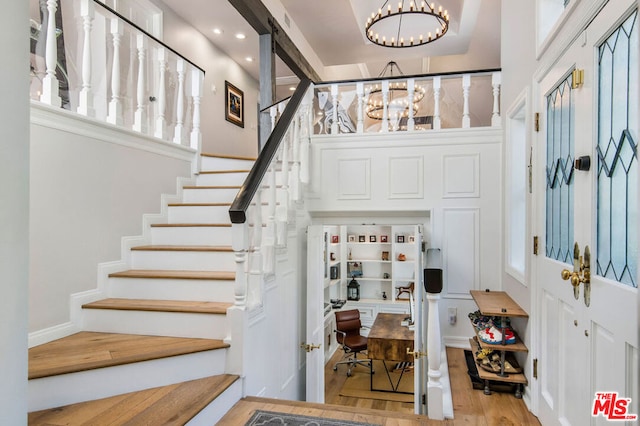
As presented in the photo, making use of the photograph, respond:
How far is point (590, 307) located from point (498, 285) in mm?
2180

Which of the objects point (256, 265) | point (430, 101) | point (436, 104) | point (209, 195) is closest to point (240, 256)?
point (256, 265)

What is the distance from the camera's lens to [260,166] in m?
2.49

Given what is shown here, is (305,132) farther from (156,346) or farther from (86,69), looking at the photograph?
(156,346)

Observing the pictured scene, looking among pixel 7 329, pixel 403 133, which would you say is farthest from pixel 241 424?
pixel 403 133

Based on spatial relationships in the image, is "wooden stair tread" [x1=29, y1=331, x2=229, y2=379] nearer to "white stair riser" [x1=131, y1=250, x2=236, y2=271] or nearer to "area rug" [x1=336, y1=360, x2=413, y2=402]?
"white stair riser" [x1=131, y1=250, x2=236, y2=271]

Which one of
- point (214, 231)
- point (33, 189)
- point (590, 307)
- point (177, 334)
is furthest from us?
point (214, 231)

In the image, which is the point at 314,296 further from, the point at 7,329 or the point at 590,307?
the point at 7,329

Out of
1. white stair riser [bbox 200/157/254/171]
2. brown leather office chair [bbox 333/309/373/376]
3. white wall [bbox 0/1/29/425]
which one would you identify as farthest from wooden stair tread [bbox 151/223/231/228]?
brown leather office chair [bbox 333/309/373/376]

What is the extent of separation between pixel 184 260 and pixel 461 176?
2.74 meters

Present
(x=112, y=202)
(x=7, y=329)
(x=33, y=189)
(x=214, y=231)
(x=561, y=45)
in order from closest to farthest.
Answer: (x=7, y=329) → (x=561, y=45) → (x=33, y=189) → (x=112, y=202) → (x=214, y=231)

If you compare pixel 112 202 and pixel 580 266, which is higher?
pixel 112 202

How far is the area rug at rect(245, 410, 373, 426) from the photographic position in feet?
6.72

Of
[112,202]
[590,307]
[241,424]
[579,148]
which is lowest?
[241,424]

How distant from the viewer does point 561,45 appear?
189cm
